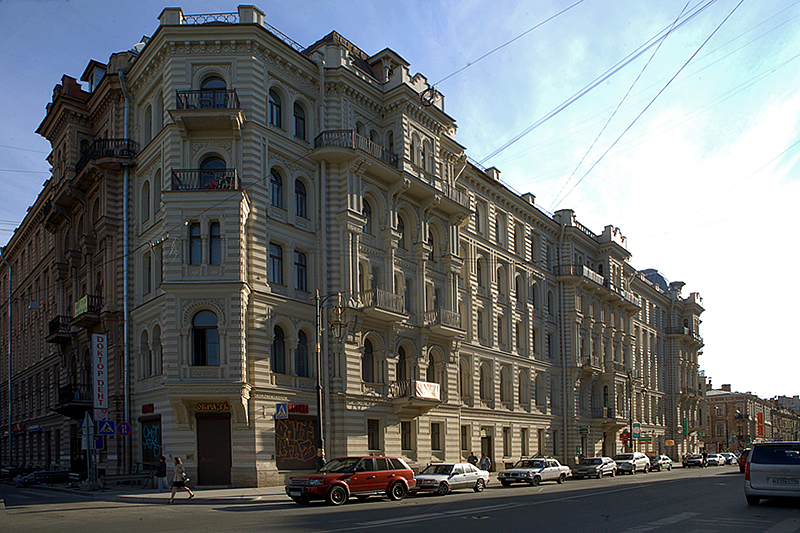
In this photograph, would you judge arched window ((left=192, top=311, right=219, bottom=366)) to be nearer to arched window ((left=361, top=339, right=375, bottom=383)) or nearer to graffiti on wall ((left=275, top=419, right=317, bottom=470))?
graffiti on wall ((left=275, top=419, right=317, bottom=470))

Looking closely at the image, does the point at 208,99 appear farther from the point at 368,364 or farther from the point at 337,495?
the point at 337,495

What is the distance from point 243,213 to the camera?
99.6ft

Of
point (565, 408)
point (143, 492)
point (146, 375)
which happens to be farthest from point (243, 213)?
point (565, 408)

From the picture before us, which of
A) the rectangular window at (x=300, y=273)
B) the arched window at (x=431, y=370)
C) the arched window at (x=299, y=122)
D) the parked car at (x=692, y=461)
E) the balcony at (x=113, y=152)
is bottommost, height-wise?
the parked car at (x=692, y=461)

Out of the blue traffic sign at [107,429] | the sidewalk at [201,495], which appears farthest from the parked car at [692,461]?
the blue traffic sign at [107,429]

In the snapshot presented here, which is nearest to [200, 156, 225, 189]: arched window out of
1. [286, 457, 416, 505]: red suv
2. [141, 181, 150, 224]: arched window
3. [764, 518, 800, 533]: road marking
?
[141, 181, 150, 224]: arched window

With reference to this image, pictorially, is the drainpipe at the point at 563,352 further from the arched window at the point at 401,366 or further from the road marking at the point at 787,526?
the road marking at the point at 787,526

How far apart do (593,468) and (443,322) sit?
13109 mm

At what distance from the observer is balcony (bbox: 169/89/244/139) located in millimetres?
30484

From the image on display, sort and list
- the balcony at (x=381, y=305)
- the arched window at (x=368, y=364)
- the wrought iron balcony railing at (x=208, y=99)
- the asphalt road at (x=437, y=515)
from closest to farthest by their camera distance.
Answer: the asphalt road at (x=437, y=515)
the wrought iron balcony railing at (x=208, y=99)
the balcony at (x=381, y=305)
the arched window at (x=368, y=364)

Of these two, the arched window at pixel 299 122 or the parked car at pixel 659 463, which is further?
the parked car at pixel 659 463

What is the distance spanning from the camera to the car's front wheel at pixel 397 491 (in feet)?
77.5

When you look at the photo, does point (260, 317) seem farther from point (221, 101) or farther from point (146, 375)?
point (221, 101)

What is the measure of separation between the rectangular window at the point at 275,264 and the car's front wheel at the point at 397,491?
1188 cm
